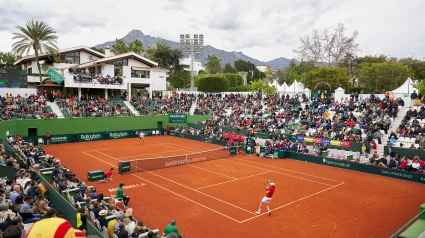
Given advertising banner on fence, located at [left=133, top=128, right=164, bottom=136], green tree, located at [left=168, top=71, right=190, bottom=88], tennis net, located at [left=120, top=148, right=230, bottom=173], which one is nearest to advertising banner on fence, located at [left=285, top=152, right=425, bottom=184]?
tennis net, located at [left=120, top=148, right=230, bottom=173]

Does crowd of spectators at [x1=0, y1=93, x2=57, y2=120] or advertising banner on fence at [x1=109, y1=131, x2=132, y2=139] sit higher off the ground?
crowd of spectators at [x1=0, y1=93, x2=57, y2=120]

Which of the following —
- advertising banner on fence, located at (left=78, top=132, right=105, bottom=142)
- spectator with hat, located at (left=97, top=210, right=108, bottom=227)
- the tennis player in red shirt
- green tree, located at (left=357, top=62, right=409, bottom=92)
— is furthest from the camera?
green tree, located at (left=357, top=62, right=409, bottom=92)

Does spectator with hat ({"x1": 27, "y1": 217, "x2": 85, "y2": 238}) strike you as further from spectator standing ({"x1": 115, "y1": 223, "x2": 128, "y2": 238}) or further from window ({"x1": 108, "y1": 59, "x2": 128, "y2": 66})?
window ({"x1": 108, "y1": 59, "x2": 128, "y2": 66})

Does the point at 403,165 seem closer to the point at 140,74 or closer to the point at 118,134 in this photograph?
the point at 118,134

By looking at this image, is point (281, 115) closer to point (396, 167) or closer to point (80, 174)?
point (396, 167)

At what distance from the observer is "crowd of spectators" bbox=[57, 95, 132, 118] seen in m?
40.7

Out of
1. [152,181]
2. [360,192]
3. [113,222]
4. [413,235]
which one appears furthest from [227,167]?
[413,235]

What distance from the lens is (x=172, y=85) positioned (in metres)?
78.9

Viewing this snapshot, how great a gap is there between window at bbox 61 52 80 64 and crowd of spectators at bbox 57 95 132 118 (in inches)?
289

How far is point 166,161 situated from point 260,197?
→ 977cm

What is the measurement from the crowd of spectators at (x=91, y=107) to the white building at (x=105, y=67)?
6.81 feet

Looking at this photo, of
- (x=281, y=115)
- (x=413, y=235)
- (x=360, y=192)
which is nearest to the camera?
(x=413, y=235)

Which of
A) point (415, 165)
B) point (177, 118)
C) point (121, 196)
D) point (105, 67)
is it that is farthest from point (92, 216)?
point (105, 67)

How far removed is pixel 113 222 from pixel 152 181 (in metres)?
10.3
